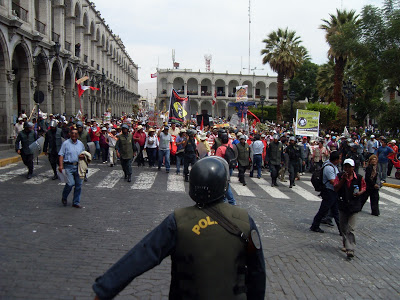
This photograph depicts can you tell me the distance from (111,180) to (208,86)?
72.5 meters

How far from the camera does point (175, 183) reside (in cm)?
1230

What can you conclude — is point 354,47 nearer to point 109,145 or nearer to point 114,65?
point 109,145

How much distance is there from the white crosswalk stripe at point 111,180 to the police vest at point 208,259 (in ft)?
29.9

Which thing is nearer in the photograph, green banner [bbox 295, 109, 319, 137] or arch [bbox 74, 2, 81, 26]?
green banner [bbox 295, 109, 319, 137]

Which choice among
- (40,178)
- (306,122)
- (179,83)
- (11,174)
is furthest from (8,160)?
(179,83)

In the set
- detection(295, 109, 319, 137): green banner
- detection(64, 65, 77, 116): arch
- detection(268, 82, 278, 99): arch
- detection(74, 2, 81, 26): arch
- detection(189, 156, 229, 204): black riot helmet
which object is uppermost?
detection(74, 2, 81, 26): arch

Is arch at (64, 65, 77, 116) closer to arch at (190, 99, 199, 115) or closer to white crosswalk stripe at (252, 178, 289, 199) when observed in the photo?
white crosswalk stripe at (252, 178, 289, 199)

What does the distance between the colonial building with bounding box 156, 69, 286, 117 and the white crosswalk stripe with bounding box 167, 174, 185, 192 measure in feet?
218

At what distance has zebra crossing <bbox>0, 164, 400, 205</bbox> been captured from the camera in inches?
446

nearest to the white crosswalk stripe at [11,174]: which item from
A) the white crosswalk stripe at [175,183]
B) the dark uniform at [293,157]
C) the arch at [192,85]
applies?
the white crosswalk stripe at [175,183]

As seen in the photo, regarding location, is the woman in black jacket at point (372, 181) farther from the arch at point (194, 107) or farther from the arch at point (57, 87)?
the arch at point (194, 107)

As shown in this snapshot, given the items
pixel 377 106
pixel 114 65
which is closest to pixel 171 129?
pixel 377 106

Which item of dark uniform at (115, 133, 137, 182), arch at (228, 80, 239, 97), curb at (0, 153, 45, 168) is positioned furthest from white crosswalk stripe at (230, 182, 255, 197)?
arch at (228, 80, 239, 97)

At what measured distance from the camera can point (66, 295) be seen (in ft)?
14.0
